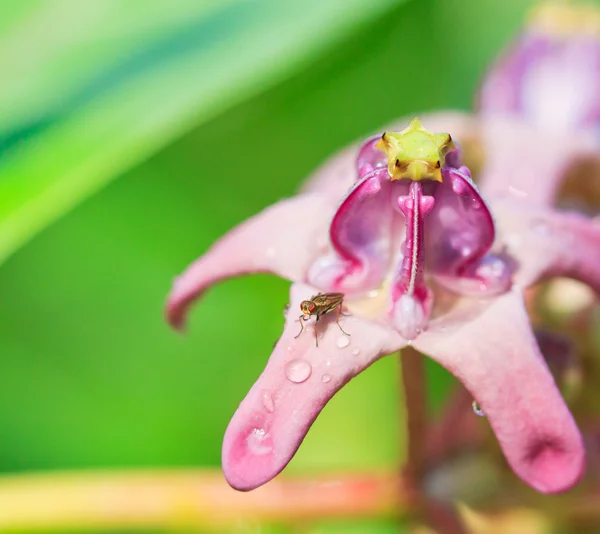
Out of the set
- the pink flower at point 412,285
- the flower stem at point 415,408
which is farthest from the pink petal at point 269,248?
the flower stem at point 415,408

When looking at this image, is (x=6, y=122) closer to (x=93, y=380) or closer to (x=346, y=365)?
(x=93, y=380)

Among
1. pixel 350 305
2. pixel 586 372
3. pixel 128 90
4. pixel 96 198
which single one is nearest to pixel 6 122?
pixel 128 90

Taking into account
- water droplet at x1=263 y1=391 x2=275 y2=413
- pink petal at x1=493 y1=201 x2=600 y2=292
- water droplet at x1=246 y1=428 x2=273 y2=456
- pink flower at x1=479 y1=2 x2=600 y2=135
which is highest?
pink flower at x1=479 y1=2 x2=600 y2=135

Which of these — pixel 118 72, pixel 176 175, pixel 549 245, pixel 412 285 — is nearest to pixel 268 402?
pixel 412 285

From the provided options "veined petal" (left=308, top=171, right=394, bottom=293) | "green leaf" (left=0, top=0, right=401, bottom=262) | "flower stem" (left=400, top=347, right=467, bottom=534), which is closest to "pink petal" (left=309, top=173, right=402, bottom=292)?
"veined petal" (left=308, top=171, right=394, bottom=293)

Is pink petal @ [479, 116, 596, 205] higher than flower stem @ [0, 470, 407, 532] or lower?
higher

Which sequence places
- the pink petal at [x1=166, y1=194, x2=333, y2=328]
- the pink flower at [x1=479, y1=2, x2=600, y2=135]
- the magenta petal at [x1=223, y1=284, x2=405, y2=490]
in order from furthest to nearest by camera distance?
the pink flower at [x1=479, y1=2, x2=600, y2=135], the pink petal at [x1=166, y1=194, x2=333, y2=328], the magenta petal at [x1=223, y1=284, x2=405, y2=490]

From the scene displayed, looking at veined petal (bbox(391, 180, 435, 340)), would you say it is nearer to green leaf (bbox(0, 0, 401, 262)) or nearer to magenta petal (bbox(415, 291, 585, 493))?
magenta petal (bbox(415, 291, 585, 493))
